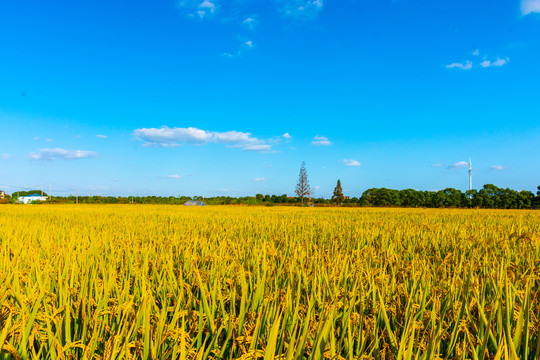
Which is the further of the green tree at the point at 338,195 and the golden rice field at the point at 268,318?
the green tree at the point at 338,195

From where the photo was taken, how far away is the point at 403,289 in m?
1.65

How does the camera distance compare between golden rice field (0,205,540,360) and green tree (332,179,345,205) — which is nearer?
golden rice field (0,205,540,360)

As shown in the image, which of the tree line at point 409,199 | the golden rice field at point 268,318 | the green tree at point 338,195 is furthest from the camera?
the green tree at point 338,195

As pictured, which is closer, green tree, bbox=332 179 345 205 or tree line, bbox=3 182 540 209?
tree line, bbox=3 182 540 209

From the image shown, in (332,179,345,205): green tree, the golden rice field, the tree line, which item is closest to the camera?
the golden rice field

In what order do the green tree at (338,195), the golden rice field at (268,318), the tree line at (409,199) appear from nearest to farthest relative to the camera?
the golden rice field at (268,318) → the tree line at (409,199) → the green tree at (338,195)

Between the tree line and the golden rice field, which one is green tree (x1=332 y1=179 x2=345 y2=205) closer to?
the tree line

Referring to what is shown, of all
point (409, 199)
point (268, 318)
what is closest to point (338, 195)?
point (409, 199)

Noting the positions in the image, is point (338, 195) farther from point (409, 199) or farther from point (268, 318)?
point (268, 318)

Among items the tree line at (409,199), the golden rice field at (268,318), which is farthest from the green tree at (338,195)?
the golden rice field at (268,318)

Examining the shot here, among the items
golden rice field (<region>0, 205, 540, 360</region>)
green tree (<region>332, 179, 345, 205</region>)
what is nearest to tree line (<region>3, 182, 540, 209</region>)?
green tree (<region>332, 179, 345, 205</region>)

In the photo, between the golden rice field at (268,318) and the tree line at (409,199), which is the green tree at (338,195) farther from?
the golden rice field at (268,318)

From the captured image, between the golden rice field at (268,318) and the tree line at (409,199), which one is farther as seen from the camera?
the tree line at (409,199)

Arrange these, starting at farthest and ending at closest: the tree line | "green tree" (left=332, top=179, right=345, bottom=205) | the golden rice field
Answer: "green tree" (left=332, top=179, right=345, bottom=205) → the tree line → the golden rice field
